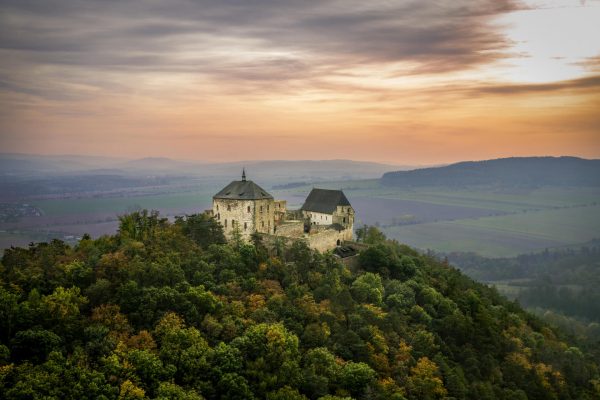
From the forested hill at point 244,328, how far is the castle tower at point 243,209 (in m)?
1.89

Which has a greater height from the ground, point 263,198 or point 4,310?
point 263,198

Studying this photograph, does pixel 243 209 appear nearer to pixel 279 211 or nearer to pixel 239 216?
pixel 239 216

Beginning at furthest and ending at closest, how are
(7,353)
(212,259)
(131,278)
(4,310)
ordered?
(212,259) → (131,278) → (4,310) → (7,353)

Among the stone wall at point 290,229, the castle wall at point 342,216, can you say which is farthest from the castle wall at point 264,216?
the castle wall at point 342,216

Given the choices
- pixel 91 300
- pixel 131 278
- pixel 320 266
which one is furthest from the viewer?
pixel 320 266

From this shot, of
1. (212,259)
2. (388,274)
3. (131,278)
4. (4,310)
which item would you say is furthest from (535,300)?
(4,310)

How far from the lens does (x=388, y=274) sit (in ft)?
202

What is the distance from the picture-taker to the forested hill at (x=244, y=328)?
1330 inches

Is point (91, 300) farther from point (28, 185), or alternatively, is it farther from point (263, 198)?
point (28, 185)

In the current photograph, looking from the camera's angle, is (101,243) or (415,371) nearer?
(415,371)

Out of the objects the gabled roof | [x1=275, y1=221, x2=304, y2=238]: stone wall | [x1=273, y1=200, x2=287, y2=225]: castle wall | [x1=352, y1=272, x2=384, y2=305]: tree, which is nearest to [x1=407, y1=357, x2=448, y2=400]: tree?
[x1=352, y1=272, x2=384, y2=305]: tree

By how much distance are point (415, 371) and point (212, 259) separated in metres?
21.2

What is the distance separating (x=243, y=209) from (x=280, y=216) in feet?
27.4

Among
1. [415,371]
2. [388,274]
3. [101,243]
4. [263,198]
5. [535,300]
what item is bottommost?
[535,300]
